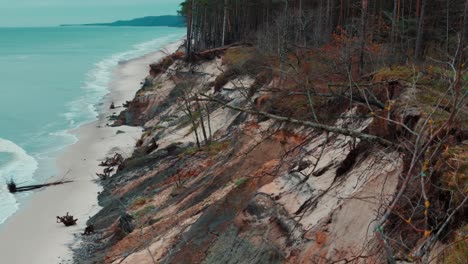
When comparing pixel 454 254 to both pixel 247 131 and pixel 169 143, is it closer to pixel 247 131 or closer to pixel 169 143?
pixel 247 131

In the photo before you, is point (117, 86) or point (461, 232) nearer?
point (461, 232)

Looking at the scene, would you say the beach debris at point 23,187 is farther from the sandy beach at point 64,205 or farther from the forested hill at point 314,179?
the forested hill at point 314,179

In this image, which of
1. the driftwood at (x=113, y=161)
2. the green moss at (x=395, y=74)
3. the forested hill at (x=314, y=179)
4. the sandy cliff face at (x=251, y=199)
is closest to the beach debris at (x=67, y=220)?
the forested hill at (x=314, y=179)

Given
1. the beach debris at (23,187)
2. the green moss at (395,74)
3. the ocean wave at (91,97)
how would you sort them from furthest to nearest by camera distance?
1. the ocean wave at (91,97)
2. the beach debris at (23,187)
3. the green moss at (395,74)

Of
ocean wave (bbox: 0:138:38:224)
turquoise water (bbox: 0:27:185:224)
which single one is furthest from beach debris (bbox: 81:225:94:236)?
turquoise water (bbox: 0:27:185:224)

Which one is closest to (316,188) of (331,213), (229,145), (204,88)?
(331,213)
